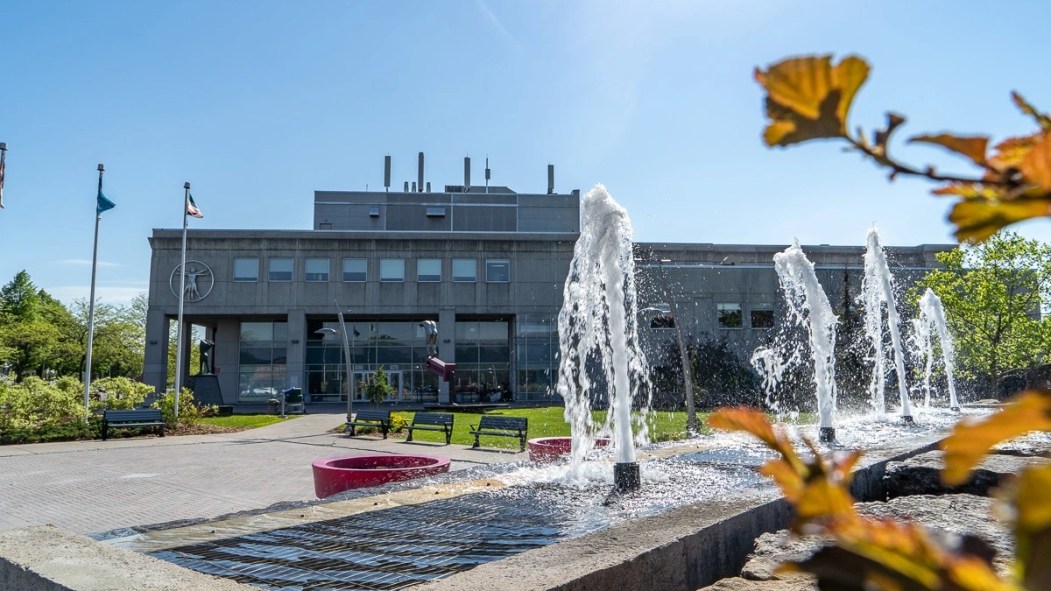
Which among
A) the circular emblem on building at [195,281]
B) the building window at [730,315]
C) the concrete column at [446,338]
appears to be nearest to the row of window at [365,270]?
the circular emblem on building at [195,281]

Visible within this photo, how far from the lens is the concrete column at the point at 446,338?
41875 mm

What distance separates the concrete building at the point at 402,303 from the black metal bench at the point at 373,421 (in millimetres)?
16941

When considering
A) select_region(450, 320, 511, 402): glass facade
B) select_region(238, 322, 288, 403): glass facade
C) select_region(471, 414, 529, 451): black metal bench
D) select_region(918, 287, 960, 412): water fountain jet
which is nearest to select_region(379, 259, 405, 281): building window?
select_region(450, 320, 511, 402): glass facade

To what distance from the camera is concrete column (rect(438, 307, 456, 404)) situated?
4188 centimetres

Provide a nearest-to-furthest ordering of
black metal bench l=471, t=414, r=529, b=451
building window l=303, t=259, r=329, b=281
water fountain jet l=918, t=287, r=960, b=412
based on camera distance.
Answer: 1. black metal bench l=471, t=414, r=529, b=451
2. water fountain jet l=918, t=287, r=960, b=412
3. building window l=303, t=259, r=329, b=281

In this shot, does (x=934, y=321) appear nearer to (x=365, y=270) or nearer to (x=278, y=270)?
(x=365, y=270)

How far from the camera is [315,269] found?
4194 centimetres

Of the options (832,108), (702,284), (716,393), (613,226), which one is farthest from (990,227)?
(702,284)

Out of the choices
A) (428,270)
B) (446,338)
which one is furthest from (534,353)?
(428,270)

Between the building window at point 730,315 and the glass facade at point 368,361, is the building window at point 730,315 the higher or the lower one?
the higher one

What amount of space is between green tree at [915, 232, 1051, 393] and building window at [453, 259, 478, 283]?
79.7ft

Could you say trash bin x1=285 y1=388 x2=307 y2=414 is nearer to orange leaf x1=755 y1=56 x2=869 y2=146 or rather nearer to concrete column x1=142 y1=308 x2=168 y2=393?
concrete column x1=142 y1=308 x2=168 y2=393

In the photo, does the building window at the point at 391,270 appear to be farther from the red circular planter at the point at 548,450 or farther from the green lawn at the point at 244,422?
the red circular planter at the point at 548,450

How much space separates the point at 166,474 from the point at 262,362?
30.4m
